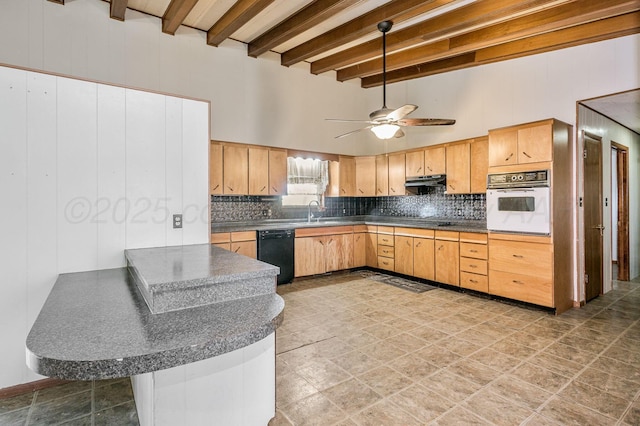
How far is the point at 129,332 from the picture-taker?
1390 mm

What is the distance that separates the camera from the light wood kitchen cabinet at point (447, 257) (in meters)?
4.93

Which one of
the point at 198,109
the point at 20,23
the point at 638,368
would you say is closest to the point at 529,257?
the point at 638,368

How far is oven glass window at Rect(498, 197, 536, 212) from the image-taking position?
13.4ft

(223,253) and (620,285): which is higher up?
(223,253)

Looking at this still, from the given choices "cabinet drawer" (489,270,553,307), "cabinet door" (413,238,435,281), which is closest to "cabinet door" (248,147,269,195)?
"cabinet door" (413,238,435,281)

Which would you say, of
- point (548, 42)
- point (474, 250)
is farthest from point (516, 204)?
point (548, 42)

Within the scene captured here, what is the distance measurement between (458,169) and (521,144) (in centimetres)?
110

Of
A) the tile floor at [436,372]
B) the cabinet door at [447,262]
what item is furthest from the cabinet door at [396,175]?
the tile floor at [436,372]

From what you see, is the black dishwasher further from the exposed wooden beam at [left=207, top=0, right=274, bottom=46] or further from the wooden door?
the wooden door

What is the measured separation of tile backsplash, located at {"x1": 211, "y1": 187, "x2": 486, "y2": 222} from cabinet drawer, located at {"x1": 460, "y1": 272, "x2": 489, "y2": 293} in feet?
3.52

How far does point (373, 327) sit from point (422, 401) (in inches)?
51.9

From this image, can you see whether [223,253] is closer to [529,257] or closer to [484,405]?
[484,405]

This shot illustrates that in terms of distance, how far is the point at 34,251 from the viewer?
2.39 meters

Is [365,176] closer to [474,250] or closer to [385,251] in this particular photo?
[385,251]
